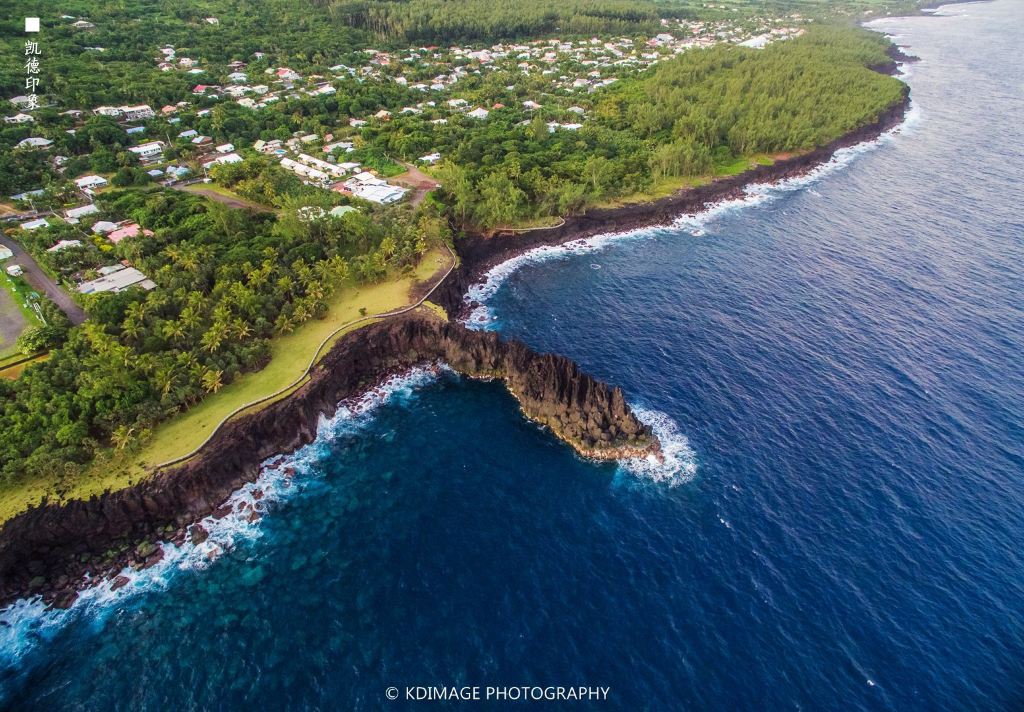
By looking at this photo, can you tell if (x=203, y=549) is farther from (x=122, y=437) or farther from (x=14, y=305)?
(x=14, y=305)

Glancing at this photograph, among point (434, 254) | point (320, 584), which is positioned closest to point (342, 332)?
point (434, 254)

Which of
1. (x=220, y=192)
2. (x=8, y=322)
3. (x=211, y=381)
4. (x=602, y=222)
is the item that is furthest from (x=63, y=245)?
(x=602, y=222)

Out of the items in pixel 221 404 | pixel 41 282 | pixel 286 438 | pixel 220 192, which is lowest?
pixel 286 438

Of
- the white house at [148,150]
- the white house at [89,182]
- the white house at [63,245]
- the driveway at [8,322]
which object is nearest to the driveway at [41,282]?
the white house at [63,245]

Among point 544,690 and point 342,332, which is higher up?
point 342,332

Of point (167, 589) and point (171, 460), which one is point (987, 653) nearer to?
point (167, 589)
